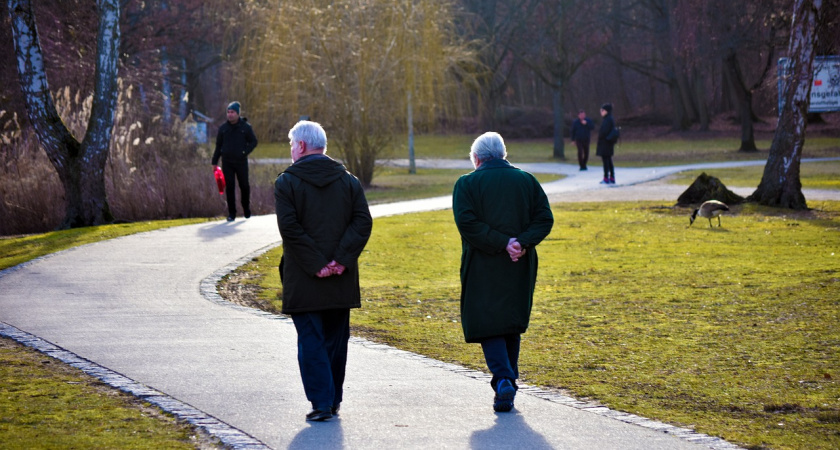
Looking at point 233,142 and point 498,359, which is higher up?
point 233,142

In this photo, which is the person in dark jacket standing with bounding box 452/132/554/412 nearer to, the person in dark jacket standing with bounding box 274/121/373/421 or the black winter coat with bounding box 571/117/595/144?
the person in dark jacket standing with bounding box 274/121/373/421

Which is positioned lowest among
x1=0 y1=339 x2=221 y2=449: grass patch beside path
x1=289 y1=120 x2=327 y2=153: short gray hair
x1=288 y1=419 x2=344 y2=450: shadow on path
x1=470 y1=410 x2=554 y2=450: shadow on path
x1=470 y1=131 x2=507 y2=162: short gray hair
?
x1=470 y1=410 x2=554 y2=450: shadow on path

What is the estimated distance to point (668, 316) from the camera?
10188 millimetres

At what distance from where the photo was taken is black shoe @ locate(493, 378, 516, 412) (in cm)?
634

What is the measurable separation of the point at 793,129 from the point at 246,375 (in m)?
16.3

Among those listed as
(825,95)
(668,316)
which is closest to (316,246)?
(668,316)

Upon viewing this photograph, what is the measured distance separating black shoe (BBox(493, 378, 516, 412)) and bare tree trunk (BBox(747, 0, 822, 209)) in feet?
51.6

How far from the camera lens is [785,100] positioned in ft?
70.0

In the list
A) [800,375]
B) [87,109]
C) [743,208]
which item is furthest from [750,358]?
[87,109]

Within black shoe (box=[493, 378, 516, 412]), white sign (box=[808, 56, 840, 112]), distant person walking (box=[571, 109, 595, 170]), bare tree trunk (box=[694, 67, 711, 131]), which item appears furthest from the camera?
bare tree trunk (box=[694, 67, 711, 131])

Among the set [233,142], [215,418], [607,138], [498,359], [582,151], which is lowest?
[215,418]

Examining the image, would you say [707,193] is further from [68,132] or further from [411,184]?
[68,132]

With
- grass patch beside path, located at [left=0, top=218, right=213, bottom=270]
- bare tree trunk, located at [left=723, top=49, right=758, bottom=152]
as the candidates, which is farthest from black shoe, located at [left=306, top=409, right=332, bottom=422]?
bare tree trunk, located at [left=723, top=49, right=758, bottom=152]

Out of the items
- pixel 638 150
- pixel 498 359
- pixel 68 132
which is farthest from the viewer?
pixel 638 150
